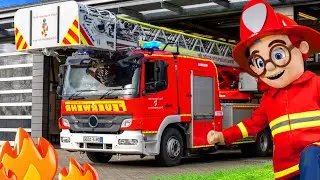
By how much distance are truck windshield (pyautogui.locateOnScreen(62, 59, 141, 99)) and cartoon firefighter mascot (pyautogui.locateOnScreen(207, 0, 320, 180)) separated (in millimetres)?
6613

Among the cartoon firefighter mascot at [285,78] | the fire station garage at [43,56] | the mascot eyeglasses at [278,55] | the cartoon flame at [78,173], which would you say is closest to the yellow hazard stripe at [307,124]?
the cartoon firefighter mascot at [285,78]

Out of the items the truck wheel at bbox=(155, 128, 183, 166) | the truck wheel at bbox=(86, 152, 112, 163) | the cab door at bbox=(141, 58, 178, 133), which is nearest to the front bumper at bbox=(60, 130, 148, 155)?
the cab door at bbox=(141, 58, 178, 133)

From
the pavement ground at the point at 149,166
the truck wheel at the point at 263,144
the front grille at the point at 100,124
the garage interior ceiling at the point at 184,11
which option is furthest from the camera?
the garage interior ceiling at the point at 184,11

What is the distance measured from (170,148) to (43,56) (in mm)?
9292

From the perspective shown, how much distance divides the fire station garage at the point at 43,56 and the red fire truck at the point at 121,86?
3.17m

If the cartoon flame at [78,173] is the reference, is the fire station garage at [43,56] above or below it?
above

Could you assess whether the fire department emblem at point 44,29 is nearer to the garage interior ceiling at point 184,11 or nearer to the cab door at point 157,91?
the cab door at point 157,91

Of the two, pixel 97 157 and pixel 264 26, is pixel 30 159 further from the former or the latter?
pixel 97 157

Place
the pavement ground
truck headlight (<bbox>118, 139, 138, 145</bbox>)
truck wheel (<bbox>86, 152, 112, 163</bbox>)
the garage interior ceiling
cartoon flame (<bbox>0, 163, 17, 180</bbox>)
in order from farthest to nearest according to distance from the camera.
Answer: the garage interior ceiling
truck wheel (<bbox>86, 152, 112, 163</bbox>)
truck headlight (<bbox>118, 139, 138, 145</bbox>)
the pavement ground
cartoon flame (<bbox>0, 163, 17, 180</bbox>)

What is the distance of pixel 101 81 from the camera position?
10.8m

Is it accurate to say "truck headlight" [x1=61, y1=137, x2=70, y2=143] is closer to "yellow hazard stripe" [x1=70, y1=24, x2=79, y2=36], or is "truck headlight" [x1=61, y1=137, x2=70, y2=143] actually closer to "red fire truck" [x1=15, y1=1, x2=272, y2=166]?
"red fire truck" [x1=15, y1=1, x2=272, y2=166]

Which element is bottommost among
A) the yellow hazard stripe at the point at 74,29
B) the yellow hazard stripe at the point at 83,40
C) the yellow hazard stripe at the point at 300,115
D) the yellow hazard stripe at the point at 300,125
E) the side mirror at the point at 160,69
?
the yellow hazard stripe at the point at 300,125

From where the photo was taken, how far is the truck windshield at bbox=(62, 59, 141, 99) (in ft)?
34.3

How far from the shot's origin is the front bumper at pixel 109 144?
1033 cm
